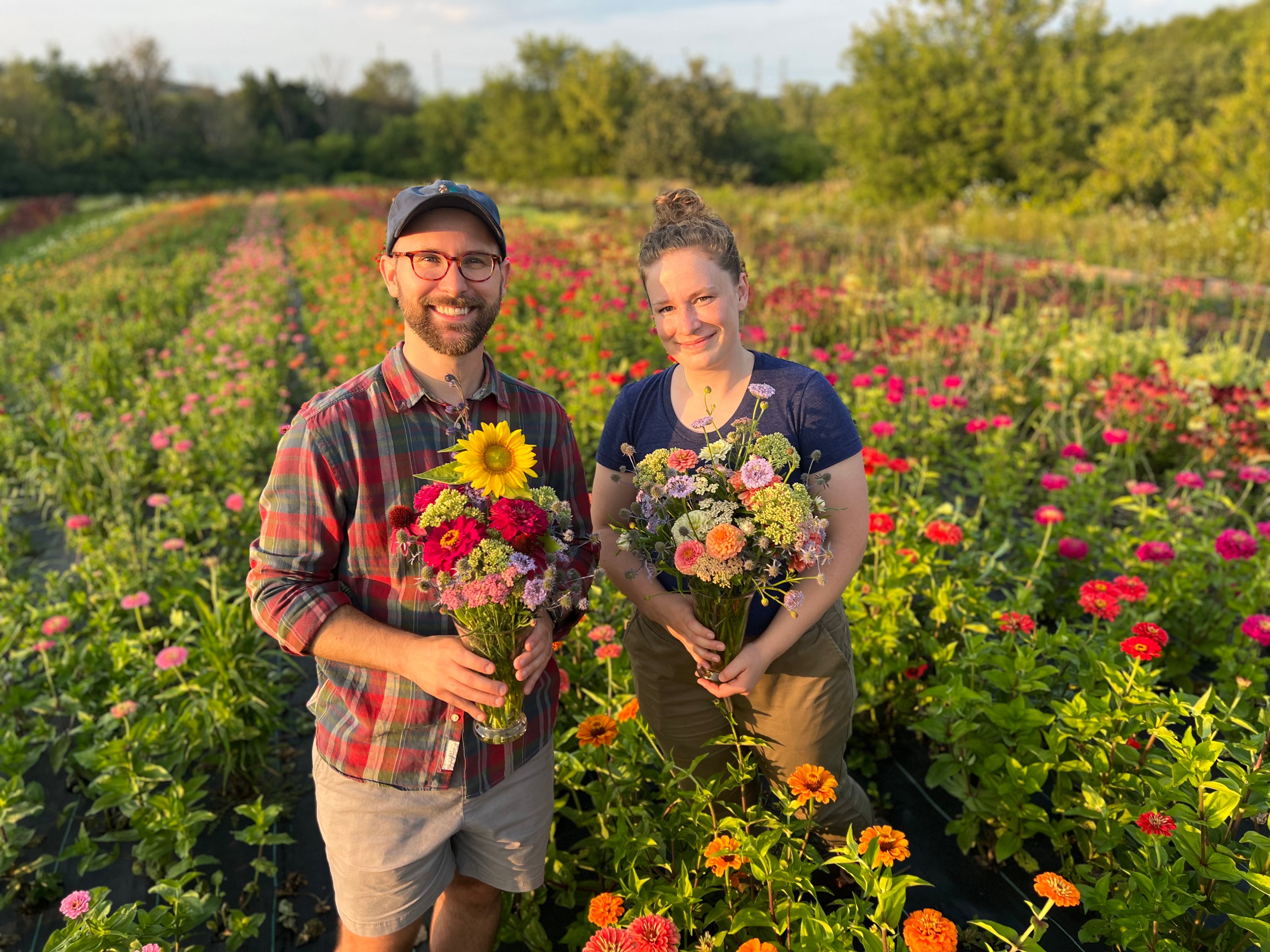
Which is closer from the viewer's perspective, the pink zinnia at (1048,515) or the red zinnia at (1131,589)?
the red zinnia at (1131,589)

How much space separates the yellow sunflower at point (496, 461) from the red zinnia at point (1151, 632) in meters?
1.72

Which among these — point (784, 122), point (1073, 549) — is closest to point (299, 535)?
point (1073, 549)

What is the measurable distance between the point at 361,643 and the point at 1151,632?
1.98 meters

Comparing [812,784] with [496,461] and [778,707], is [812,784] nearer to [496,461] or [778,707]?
[778,707]

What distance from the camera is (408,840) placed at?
158cm

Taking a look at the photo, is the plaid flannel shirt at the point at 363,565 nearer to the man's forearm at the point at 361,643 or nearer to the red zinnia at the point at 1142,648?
the man's forearm at the point at 361,643

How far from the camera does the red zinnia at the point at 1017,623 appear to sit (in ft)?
7.33

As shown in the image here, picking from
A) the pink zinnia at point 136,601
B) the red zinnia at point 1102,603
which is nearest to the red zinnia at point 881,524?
the red zinnia at point 1102,603

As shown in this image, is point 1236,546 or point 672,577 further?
point 1236,546

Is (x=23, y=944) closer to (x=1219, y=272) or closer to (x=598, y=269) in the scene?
(x=598, y=269)

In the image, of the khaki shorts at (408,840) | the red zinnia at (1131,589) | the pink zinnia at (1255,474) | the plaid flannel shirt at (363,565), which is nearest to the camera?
the plaid flannel shirt at (363,565)

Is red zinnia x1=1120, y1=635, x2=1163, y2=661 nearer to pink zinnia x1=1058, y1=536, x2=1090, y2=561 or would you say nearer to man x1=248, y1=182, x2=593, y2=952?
pink zinnia x1=1058, y1=536, x2=1090, y2=561

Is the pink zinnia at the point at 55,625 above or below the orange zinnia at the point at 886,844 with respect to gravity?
below

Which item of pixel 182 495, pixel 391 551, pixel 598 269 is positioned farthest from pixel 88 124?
pixel 391 551
